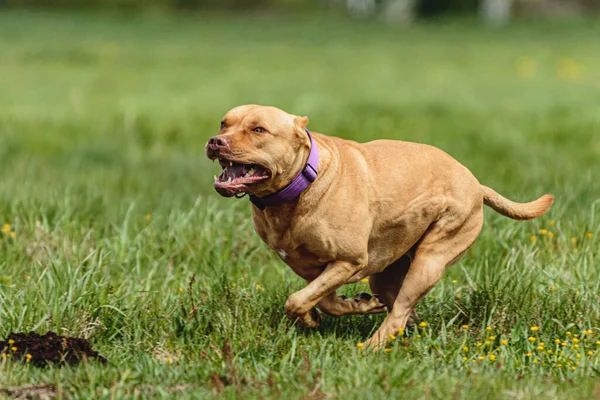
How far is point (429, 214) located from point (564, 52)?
1896 centimetres

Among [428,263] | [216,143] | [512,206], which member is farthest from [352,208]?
[512,206]

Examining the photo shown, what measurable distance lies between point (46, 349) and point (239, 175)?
3.50ft

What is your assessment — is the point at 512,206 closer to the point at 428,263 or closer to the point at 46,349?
the point at 428,263

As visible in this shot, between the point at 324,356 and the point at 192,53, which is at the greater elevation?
the point at 324,356

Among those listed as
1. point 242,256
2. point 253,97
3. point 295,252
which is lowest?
point 253,97

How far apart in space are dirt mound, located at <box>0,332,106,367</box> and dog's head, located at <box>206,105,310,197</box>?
2.88 feet

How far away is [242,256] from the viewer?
Answer: 5848 millimetres

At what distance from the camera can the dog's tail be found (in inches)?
199

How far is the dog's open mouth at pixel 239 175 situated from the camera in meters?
4.16

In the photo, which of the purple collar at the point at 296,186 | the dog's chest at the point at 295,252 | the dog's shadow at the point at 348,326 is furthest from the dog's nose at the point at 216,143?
the dog's shadow at the point at 348,326

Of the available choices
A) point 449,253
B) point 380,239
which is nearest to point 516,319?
point 449,253

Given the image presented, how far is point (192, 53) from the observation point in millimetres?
21484

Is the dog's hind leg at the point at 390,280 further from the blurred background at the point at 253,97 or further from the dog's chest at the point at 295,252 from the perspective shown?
the blurred background at the point at 253,97

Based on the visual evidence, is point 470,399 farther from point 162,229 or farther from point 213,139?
point 162,229
